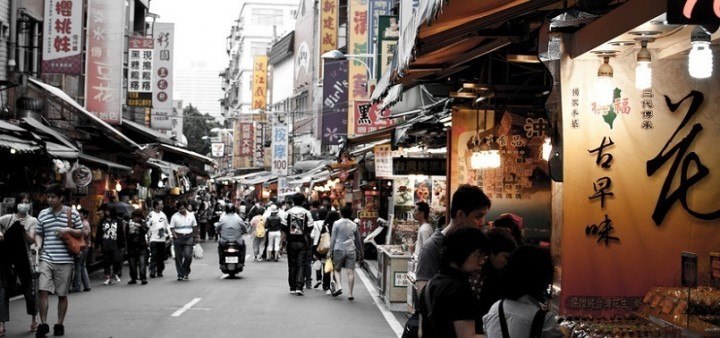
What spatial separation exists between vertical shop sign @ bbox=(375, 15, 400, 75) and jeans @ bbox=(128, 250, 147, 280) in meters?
6.81

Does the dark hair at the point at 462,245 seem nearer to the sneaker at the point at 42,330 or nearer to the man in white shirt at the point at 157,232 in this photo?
the sneaker at the point at 42,330

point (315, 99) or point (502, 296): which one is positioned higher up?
point (315, 99)

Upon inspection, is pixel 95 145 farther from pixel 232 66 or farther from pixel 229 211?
pixel 232 66

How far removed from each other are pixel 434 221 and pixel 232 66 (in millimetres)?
124061

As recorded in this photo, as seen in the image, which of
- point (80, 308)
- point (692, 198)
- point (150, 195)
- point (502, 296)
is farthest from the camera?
point (150, 195)

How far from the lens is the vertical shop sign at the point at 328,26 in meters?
44.4

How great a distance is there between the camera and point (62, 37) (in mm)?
22406

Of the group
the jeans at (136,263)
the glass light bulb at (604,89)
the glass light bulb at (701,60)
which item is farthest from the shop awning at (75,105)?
Answer: the glass light bulb at (701,60)

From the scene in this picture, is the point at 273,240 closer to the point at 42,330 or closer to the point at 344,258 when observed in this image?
the point at 344,258

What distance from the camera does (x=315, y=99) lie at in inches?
2574

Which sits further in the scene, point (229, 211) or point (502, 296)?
point (229, 211)

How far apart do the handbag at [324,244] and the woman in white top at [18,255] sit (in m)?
7.27

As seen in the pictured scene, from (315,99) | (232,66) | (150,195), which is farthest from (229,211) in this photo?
(232,66)

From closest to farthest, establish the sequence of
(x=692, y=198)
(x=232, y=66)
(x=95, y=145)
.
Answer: (x=692, y=198), (x=95, y=145), (x=232, y=66)
